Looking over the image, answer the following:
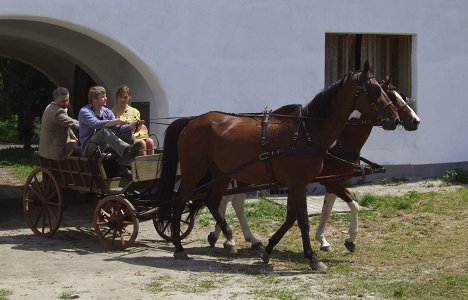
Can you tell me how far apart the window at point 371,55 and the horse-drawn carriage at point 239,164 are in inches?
180

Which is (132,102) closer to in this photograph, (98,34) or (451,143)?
(98,34)

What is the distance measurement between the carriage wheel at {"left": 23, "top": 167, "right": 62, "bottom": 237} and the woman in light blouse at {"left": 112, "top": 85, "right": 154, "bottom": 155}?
1117mm

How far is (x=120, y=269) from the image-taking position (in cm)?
732

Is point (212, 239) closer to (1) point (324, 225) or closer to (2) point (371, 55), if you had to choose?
(1) point (324, 225)

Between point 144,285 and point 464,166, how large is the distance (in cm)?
822

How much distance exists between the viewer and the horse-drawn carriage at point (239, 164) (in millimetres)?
7258

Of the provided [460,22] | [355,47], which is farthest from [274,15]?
[460,22]

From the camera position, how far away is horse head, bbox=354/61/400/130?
710cm

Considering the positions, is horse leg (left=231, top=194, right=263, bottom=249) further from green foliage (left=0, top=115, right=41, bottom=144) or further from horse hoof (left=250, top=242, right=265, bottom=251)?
green foliage (left=0, top=115, right=41, bottom=144)

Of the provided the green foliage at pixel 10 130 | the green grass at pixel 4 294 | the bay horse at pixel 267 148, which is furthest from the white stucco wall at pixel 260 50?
the green foliage at pixel 10 130

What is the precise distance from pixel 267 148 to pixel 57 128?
289cm

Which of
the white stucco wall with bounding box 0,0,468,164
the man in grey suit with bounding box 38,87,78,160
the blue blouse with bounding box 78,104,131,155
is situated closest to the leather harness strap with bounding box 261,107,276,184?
the blue blouse with bounding box 78,104,131,155

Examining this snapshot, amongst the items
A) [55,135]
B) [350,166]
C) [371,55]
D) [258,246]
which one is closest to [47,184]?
[55,135]

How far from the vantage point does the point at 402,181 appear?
1265 cm
